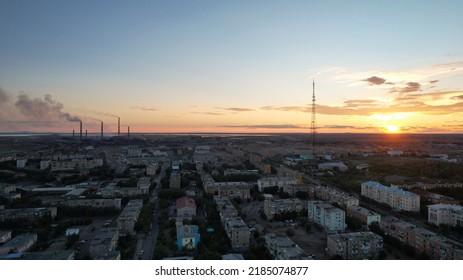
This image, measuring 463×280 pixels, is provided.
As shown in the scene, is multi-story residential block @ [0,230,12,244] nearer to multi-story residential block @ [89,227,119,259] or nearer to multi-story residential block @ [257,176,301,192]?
multi-story residential block @ [89,227,119,259]

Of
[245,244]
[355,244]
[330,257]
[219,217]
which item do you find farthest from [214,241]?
[355,244]

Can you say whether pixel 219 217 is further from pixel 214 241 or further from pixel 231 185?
pixel 231 185

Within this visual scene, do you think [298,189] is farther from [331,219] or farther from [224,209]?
[224,209]

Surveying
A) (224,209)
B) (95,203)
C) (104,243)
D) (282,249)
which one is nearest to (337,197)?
(224,209)

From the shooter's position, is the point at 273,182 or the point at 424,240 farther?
the point at 273,182

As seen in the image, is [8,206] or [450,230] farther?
[8,206]

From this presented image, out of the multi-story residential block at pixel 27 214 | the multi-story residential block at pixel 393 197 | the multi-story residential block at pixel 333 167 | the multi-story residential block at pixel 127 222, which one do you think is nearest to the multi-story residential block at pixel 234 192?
the multi-story residential block at pixel 127 222
